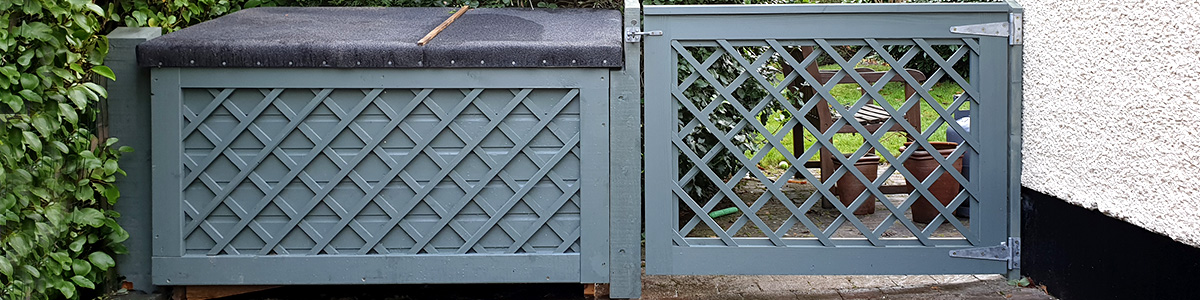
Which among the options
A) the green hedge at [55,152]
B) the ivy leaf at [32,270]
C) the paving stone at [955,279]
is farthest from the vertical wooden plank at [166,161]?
the paving stone at [955,279]

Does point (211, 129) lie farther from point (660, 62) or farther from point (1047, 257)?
point (1047, 257)

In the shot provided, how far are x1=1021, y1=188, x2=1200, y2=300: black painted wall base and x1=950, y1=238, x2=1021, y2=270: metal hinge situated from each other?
0.08 metres

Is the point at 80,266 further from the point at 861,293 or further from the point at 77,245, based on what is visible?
the point at 861,293

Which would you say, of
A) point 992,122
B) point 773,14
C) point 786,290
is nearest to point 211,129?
point 773,14

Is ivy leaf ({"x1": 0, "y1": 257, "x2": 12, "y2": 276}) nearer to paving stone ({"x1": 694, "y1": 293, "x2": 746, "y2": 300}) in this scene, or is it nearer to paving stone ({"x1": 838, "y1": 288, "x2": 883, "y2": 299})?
paving stone ({"x1": 694, "y1": 293, "x2": 746, "y2": 300})

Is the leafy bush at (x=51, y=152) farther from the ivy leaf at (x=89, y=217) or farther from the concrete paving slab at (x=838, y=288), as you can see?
the concrete paving slab at (x=838, y=288)

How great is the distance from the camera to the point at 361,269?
3.15 meters

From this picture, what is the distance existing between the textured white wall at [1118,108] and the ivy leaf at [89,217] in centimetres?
303

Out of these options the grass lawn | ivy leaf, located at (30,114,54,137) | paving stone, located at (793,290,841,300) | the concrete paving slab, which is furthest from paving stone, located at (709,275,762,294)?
ivy leaf, located at (30,114,54,137)

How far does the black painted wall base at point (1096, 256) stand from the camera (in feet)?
8.43

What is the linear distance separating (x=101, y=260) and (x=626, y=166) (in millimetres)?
1677

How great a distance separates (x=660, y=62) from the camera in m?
3.11

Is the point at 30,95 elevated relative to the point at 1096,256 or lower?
elevated

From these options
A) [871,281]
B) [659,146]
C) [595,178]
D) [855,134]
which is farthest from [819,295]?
[855,134]
